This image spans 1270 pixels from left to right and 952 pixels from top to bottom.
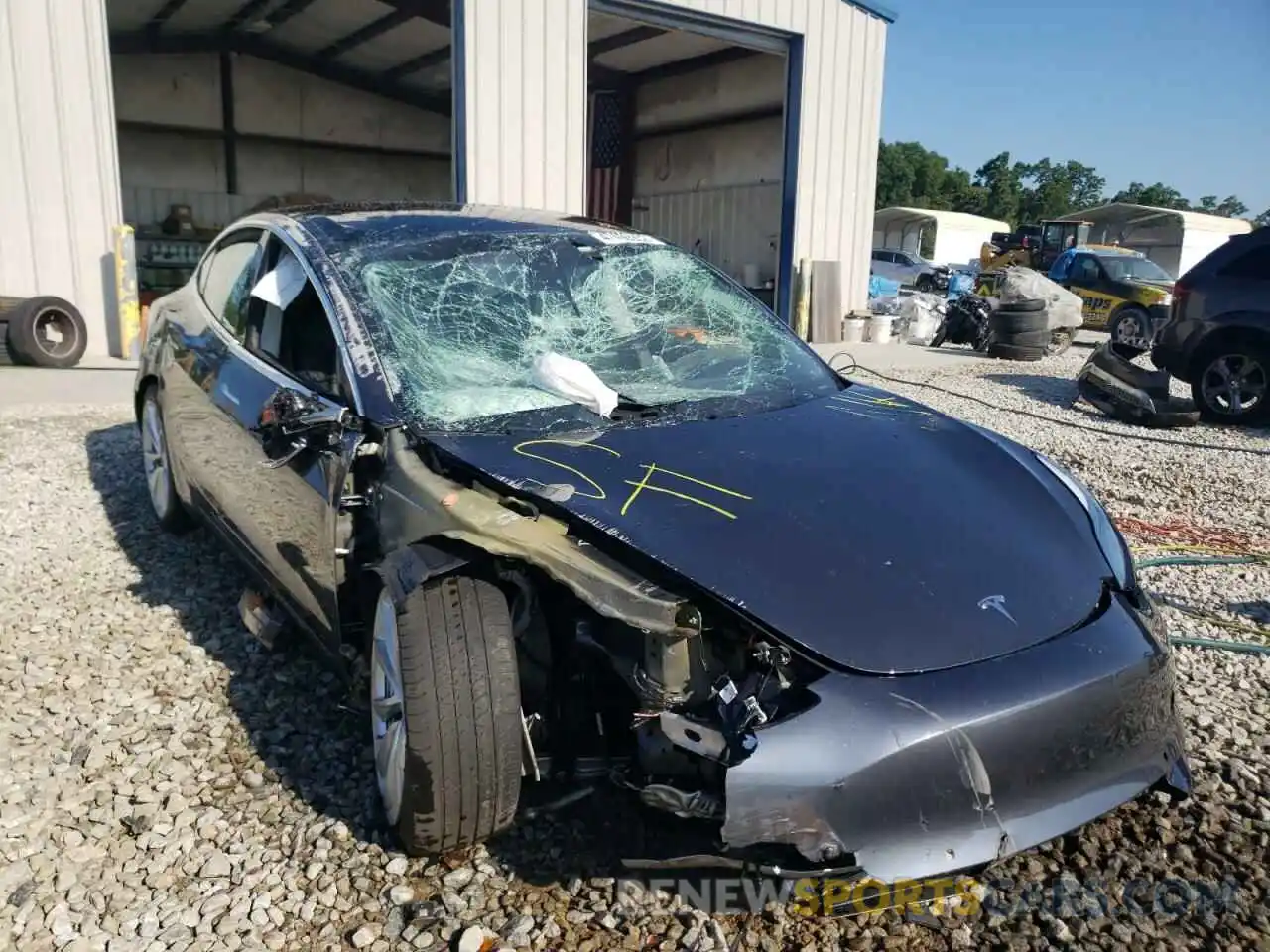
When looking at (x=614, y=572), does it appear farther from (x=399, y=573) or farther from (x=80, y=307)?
(x=80, y=307)

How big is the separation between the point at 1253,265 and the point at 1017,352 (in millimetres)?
4591

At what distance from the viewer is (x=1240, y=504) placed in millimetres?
5988

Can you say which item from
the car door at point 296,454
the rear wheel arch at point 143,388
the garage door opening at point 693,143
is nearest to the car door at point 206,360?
the car door at point 296,454

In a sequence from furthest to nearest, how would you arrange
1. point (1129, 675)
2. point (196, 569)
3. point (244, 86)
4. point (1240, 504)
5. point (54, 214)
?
point (244, 86) → point (54, 214) → point (1240, 504) → point (196, 569) → point (1129, 675)

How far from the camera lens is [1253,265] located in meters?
8.58

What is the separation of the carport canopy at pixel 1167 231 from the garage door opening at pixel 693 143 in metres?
23.2

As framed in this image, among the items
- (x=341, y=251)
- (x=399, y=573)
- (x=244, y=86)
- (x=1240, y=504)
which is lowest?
(x=1240, y=504)

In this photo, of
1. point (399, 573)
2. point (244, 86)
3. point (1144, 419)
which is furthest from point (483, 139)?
point (244, 86)

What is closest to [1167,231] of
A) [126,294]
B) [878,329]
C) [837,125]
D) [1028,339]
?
[878,329]

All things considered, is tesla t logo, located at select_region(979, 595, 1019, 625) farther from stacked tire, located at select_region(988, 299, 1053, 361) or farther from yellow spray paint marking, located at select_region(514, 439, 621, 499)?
stacked tire, located at select_region(988, 299, 1053, 361)

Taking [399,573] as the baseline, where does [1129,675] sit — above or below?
below

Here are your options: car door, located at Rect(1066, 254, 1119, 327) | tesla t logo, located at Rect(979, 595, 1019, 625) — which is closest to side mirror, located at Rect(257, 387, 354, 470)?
tesla t logo, located at Rect(979, 595, 1019, 625)

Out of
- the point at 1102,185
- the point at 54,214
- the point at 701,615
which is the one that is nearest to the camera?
the point at 701,615

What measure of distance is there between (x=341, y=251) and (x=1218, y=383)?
27.3 feet
